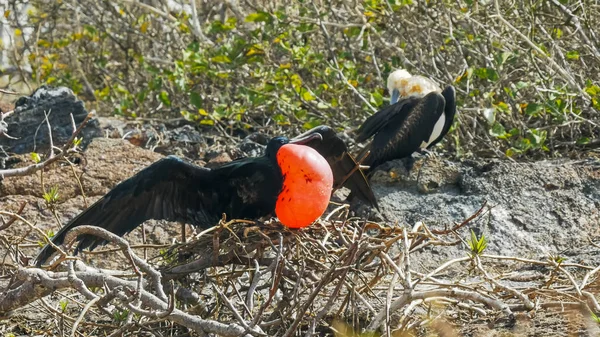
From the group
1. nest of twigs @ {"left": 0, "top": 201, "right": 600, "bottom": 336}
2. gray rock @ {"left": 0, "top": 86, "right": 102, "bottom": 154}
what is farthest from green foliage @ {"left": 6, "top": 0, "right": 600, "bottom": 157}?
nest of twigs @ {"left": 0, "top": 201, "right": 600, "bottom": 336}

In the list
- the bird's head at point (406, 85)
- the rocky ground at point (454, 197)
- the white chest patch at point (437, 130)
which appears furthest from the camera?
the bird's head at point (406, 85)

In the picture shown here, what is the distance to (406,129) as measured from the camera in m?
5.26

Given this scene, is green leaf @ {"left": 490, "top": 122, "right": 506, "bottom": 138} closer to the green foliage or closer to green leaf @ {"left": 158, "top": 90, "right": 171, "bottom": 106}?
the green foliage

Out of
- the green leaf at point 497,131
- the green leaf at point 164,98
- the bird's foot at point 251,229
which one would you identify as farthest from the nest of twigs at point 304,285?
the green leaf at point 164,98

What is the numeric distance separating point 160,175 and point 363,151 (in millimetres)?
1722

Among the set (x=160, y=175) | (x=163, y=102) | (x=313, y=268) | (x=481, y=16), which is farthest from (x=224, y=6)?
(x=313, y=268)

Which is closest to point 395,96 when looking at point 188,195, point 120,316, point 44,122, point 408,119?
point 408,119

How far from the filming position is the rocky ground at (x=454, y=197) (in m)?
4.04

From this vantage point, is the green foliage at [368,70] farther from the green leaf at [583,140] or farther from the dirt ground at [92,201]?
the dirt ground at [92,201]

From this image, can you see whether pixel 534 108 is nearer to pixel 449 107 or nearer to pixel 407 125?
pixel 449 107

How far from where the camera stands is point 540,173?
14.1 feet

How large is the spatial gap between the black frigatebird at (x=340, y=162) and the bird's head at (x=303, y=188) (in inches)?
19.5

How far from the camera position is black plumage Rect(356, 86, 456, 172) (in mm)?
5035

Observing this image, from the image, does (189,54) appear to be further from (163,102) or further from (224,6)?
(224,6)
